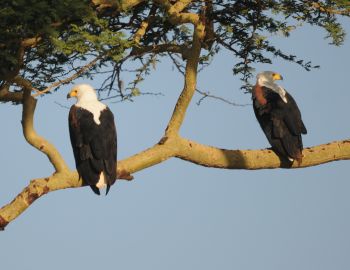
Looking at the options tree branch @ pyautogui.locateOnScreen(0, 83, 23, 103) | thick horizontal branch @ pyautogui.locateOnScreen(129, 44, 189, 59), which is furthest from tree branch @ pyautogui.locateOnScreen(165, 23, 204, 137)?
tree branch @ pyautogui.locateOnScreen(0, 83, 23, 103)

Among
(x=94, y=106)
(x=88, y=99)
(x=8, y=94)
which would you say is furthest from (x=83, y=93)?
(x=8, y=94)

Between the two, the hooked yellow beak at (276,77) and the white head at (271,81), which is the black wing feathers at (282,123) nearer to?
the white head at (271,81)

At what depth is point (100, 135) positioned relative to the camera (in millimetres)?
8797

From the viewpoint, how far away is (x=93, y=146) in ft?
28.5

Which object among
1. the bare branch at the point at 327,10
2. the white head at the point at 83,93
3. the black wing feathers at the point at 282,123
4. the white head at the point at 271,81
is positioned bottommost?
the black wing feathers at the point at 282,123

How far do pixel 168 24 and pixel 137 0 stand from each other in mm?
1475

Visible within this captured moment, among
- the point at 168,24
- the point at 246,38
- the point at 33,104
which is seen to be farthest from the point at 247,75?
the point at 33,104

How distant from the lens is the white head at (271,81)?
10305 millimetres

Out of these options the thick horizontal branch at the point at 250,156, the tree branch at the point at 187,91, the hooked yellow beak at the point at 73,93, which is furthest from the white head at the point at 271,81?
the hooked yellow beak at the point at 73,93

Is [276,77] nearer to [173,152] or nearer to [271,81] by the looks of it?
[271,81]

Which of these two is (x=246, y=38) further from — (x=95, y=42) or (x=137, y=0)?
(x=95, y=42)

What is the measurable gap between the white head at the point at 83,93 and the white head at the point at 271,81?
247cm

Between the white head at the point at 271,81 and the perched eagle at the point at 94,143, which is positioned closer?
the perched eagle at the point at 94,143

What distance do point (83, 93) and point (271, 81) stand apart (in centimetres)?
285
